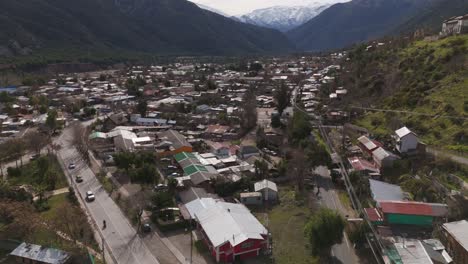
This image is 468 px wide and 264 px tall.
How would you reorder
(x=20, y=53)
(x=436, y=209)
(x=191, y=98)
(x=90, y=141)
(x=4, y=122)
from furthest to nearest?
(x=20, y=53)
(x=191, y=98)
(x=4, y=122)
(x=90, y=141)
(x=436, y=209)

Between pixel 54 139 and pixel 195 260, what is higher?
pixel 195 260

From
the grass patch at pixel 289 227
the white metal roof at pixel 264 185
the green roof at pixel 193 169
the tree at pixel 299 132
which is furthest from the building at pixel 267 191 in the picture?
the tree at pixel 299 132

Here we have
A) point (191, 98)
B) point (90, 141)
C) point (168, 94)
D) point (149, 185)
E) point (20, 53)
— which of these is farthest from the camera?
point (20, 53)

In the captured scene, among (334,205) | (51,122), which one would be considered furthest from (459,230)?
(51,122)

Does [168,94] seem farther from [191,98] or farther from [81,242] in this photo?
[81,242]

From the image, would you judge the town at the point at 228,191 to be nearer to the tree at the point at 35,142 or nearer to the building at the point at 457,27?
the tree at the point at 35,142

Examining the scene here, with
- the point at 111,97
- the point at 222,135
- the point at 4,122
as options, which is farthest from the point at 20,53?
the point at 222,135
